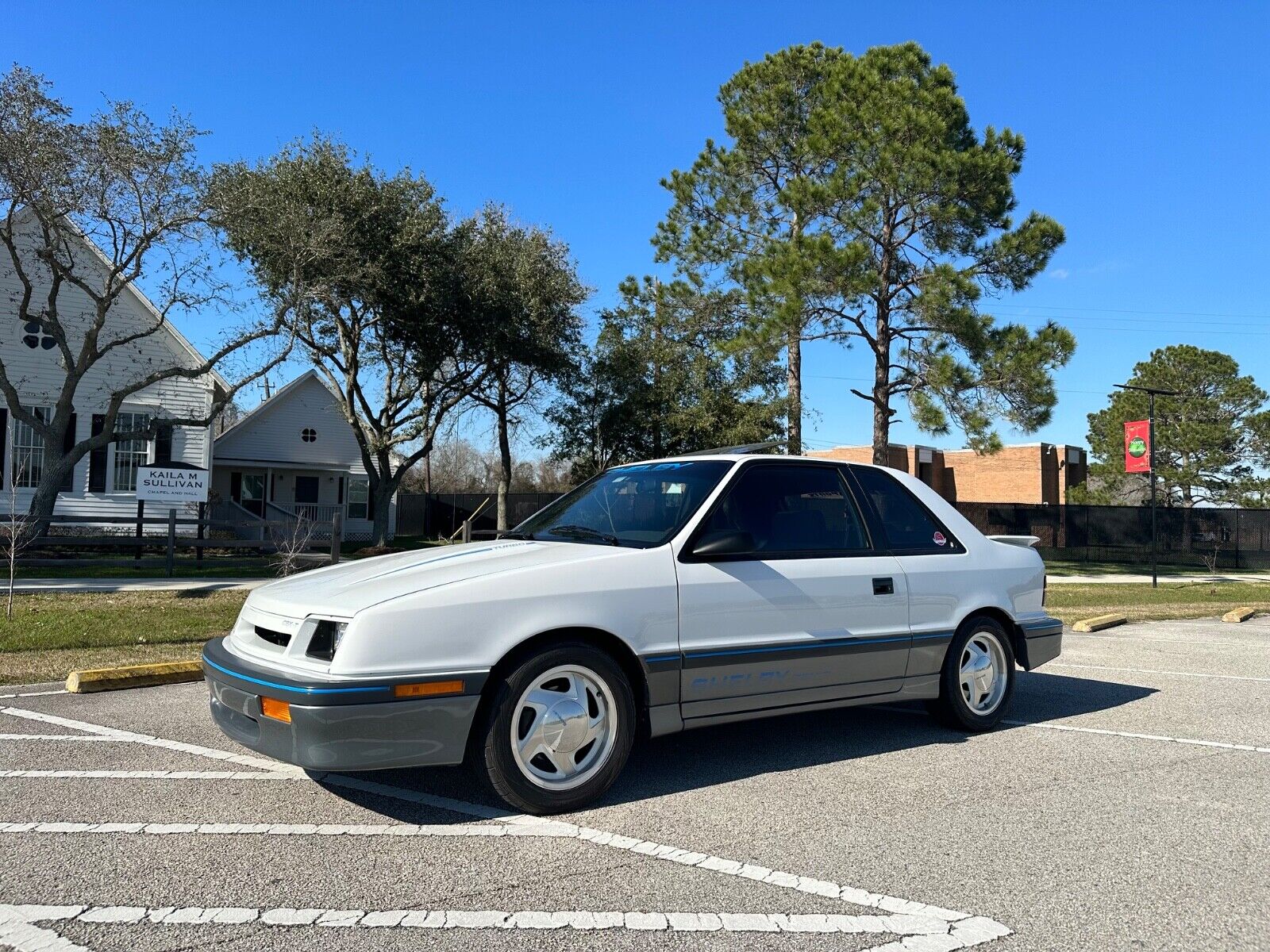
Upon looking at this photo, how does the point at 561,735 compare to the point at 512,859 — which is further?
the point at 561,735

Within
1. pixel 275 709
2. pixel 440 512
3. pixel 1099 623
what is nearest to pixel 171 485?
pixel 275 709

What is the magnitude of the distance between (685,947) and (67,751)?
3931 mm

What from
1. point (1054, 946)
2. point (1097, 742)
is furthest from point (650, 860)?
point (1097, 742)

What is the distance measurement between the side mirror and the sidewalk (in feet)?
36.5

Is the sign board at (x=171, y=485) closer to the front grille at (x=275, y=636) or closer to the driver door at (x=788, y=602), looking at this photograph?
the front grille at (x=275, y=636)

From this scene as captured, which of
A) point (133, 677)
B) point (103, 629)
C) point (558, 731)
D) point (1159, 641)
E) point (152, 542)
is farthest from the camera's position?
point (152, 542)

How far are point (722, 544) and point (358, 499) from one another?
32.8 meters

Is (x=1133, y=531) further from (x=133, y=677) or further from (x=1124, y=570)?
(x=133, y=677)

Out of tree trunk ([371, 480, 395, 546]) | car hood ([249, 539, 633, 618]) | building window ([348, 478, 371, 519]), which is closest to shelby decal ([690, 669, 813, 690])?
car hood ([249, 539, 633, 618])

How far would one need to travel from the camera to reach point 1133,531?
31.4 m

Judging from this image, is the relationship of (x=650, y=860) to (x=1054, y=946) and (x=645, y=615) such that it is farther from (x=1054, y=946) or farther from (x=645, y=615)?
(x=1054, y=946)

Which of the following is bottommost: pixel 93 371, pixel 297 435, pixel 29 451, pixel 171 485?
pixel 171 485

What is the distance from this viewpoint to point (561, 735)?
4.35 m

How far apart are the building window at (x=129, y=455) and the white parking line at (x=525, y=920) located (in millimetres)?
23094
